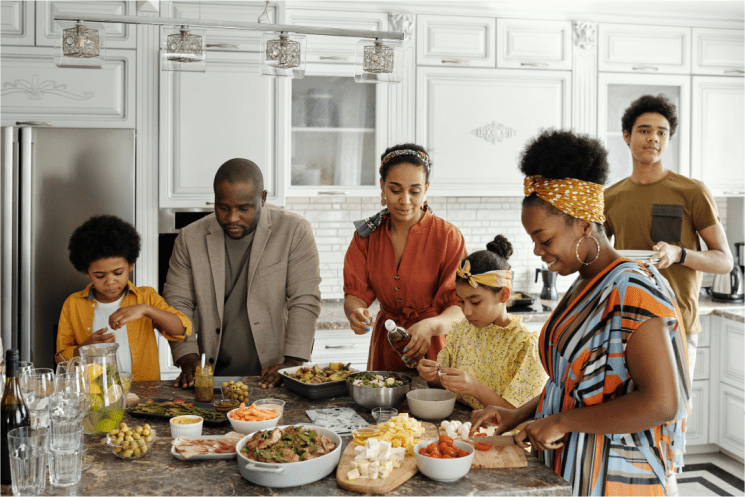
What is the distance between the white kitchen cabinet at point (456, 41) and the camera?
385 cm

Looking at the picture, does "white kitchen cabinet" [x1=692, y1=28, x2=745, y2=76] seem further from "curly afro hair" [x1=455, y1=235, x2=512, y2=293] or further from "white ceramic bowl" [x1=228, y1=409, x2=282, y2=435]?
"white ceramic bowl" [x1=228, y1=409, x2=282, y2=435]

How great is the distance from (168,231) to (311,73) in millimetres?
1215

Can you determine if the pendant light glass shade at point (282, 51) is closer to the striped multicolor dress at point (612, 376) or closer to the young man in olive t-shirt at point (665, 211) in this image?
Answer: the striped multicolor dress at point (612, 376)

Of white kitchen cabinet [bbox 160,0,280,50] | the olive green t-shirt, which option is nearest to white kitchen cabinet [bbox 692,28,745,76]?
the olive green t-shirt

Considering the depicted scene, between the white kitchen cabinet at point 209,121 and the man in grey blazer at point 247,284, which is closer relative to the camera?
the man in grey blazer at point 247,284

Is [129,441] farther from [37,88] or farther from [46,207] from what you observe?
[37,88]

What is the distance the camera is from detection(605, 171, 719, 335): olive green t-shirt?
9.25 ft

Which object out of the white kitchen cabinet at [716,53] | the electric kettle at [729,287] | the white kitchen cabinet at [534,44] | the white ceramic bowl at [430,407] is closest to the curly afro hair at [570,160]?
the white ceramic bowl at [430,407]

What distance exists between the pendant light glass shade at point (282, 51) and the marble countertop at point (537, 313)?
68.8 inches

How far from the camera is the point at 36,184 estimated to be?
3.32m

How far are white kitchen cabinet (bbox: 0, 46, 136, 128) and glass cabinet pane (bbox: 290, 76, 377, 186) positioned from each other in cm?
92

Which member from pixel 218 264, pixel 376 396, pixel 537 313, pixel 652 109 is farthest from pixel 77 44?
pixel 537 313

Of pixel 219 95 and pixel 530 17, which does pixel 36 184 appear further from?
pixel 530 17

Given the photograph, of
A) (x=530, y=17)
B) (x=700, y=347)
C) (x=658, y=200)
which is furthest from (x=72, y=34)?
(x=700, y=347)
